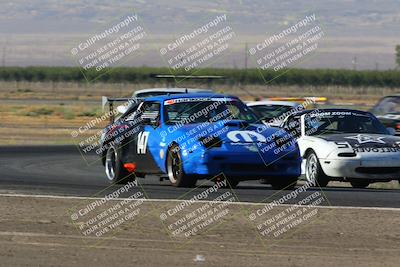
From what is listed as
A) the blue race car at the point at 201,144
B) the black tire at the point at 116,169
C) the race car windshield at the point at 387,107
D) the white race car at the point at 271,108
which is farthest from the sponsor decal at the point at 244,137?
the race car windshield at the point at 387,107

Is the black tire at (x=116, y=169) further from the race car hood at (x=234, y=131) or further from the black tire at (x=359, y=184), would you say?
the black tire at (x=359, y=184)

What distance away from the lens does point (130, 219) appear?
11586 mm

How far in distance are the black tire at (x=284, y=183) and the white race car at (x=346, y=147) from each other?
0.68 m

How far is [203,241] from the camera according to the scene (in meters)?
10.2

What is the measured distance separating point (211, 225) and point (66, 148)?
1588 cm

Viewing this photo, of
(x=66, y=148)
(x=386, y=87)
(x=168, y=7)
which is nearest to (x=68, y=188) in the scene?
(x=66, y=148)

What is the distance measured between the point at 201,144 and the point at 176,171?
2.34ft

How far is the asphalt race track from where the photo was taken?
551 inches

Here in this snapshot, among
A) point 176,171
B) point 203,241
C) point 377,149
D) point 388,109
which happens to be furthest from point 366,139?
point 388,109

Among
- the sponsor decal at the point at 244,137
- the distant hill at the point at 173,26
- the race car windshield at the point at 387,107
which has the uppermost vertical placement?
the sponsor decal at the point at 244,137

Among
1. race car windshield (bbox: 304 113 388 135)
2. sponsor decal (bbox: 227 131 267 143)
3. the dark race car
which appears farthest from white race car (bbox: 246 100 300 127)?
sponsor decal (bbox: 227 131 267 143)

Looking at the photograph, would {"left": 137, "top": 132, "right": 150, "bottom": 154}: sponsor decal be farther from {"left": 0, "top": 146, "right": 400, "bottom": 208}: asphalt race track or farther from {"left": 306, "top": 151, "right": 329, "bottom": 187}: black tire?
{"left": 306, "top": 151, "right": 329, "bottom": 187}: black tire

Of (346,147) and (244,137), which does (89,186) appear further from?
(346,147)

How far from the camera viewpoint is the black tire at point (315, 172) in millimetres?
16047
